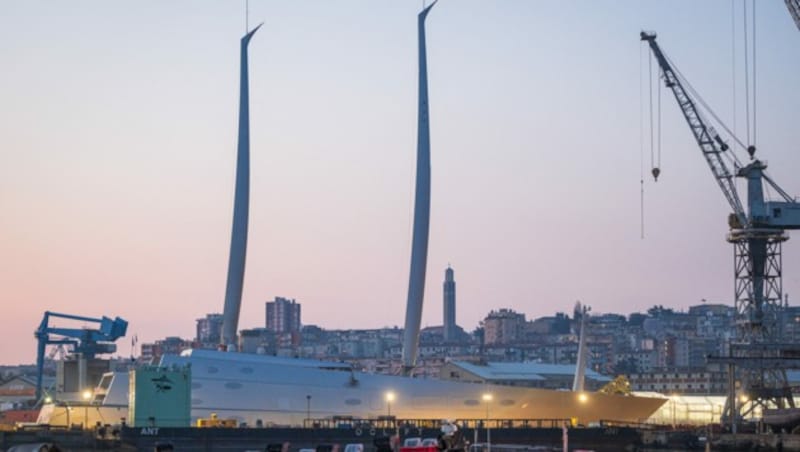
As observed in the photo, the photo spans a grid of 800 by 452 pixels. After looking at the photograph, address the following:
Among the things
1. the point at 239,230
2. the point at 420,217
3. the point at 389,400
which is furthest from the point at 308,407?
the point at 420,217

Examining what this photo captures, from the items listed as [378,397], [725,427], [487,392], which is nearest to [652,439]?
[725,427]

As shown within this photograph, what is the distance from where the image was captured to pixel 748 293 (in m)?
118

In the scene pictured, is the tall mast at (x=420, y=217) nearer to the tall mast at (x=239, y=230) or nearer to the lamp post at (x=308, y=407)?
the lamp post at (x=308, y=407)

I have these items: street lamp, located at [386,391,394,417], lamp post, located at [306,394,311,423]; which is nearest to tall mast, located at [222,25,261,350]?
lamp post, located at [306,394,311,423]

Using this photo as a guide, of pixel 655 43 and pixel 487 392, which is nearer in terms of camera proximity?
pixel 487 392

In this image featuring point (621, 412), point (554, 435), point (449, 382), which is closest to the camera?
point (554, 435)

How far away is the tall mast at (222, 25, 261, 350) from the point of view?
110125mm

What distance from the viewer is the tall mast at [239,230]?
11012cm

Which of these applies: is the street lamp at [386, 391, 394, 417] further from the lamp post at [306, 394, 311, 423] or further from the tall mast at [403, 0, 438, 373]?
the lamp post at [306, 394, 311, 423]

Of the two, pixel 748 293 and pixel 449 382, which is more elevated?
pixel 748 293

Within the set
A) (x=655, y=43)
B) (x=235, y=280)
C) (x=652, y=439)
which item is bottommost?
(x=652, y=439)

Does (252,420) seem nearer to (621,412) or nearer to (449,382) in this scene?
(449,382)

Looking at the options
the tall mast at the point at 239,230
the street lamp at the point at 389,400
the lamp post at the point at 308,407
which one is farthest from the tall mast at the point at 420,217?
the tall mast at the point at 239,230

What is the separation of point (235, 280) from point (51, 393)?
2589 centimetres
